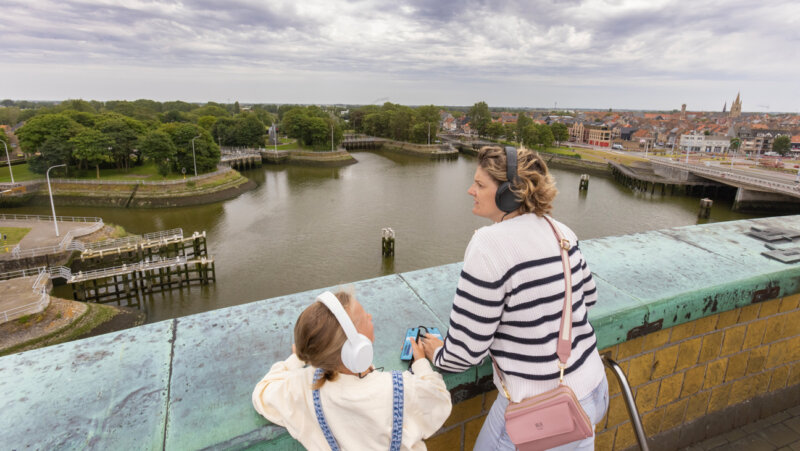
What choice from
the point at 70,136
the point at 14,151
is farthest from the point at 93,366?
the point at 14,151

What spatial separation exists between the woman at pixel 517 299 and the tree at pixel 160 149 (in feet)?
98.3

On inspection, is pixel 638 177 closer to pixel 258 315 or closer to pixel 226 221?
pixel 226 221

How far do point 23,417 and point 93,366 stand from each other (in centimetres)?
23

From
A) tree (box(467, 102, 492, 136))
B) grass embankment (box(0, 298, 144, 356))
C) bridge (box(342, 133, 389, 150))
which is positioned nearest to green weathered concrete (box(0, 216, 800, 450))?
grass embankment (box(0, 298, 144, 356))

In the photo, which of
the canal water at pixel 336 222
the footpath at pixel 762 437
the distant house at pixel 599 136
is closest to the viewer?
the footpath at pixel 762 437

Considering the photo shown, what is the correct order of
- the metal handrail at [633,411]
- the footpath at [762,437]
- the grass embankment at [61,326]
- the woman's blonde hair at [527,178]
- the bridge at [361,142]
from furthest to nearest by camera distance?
the bridge at [361,142], the grass embankment at [61,326], the footpath at [762,437], the metal handrail at [633,411], the woman's blonde hair at [527,178]

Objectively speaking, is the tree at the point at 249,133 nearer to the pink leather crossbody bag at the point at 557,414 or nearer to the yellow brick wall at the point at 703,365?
the yellow brick wall at the point at 703,365

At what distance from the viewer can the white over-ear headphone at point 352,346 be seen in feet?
3.19

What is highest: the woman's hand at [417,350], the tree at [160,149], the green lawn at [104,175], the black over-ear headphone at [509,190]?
the black over-ear headphone at [509,190]

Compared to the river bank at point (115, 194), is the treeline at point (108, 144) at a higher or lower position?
higher

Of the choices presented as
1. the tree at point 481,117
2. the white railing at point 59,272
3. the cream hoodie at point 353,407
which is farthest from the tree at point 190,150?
the tree at point 481,117

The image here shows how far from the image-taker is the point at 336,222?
2070cm

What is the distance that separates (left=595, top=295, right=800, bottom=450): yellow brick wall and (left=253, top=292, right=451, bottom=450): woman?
105 centimetres

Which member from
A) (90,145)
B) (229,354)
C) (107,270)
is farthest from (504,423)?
(90,145)
